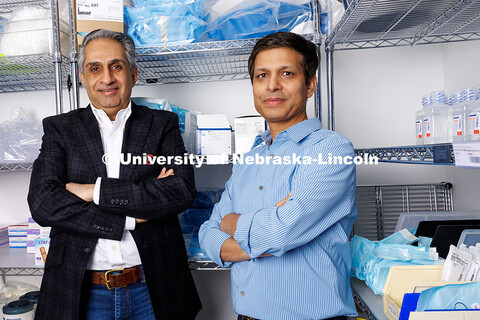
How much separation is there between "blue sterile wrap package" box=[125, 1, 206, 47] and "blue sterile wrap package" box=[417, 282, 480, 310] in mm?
1493

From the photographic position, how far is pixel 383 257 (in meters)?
1.27

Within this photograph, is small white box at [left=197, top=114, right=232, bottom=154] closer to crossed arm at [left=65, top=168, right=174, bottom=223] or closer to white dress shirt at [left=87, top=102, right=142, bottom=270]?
white dress shirt at [left=87, top=102, right=142, bottom=270]

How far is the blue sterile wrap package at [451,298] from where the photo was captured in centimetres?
82

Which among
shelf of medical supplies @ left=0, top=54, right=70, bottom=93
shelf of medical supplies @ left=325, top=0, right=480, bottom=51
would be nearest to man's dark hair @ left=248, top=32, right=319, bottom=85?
shelf of medical supplies @ left=325, top=0, right=480, bottom=51

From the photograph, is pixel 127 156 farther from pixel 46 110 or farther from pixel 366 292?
pixel 46 110

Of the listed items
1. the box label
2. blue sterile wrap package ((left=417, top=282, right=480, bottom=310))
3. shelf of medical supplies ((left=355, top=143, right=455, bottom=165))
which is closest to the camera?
blue sterile wrap package ((left=417, top=282, right=480, bottom=310))

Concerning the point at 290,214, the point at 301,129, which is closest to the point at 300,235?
the point at 290,214

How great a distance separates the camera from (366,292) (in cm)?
129

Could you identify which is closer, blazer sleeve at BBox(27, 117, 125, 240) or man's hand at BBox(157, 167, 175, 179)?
blazer sleeve at BBox(27, 117, 125, 240)

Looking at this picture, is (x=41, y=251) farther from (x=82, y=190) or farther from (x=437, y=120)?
(x=437, y=120)

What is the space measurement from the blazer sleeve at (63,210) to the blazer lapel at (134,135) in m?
0.19

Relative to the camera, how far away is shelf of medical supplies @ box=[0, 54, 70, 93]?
6.03ft

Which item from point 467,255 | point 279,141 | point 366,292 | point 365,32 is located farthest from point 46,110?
point 467,255

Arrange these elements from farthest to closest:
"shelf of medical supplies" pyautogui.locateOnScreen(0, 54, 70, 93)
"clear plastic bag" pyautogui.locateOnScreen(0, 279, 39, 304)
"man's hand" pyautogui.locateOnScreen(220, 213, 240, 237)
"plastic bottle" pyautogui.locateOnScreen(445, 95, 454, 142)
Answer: "clear plastic bag" pyautogui.locateOnScreen(0, 279, 39, 304)
"shelf of medical supplies" pyautogui.locateOnScreen(0, 54, 70, 93)
"plastic bottle" pyautogui.locateOnScreen(445, 95, 454, 142)
"man's hand" pyautogui.locateOnScreen(220, 213, 240, 237)
